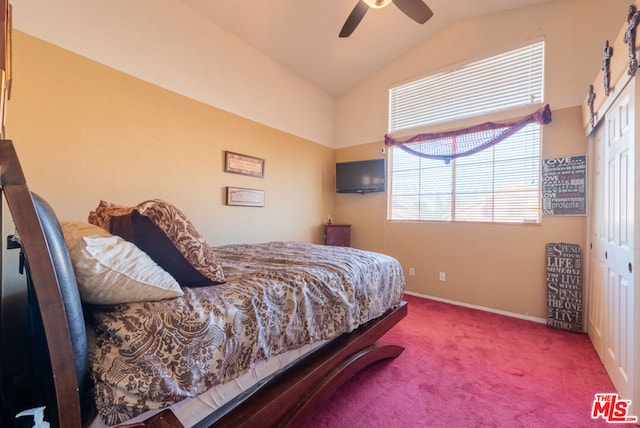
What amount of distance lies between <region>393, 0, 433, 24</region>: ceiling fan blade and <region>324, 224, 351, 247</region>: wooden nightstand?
2.81 m

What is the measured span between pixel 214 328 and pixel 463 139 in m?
3.61

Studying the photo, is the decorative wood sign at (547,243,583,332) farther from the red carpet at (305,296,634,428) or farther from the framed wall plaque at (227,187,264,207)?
the framed wall plaque at (227,187,264,207)

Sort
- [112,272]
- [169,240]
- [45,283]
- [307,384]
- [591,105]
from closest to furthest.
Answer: [45,283] → [112,272] → [169,240] → [307,384] → [591,105]

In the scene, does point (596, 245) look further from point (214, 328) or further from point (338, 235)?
point (214, 328)

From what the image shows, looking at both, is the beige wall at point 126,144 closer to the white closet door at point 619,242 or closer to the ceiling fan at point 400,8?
the ceiling fan at point 400,8

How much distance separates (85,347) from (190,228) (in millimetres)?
591

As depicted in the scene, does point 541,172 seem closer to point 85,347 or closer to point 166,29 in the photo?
point 85,347

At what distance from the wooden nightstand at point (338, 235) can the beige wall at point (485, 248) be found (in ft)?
0.98

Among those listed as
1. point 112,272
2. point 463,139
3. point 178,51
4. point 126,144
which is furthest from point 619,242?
point 178,51

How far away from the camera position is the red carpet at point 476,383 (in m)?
1.55

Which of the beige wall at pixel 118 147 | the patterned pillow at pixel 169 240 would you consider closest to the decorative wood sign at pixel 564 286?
the beige wall at pixel 118 147

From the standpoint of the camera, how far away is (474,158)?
347 cm

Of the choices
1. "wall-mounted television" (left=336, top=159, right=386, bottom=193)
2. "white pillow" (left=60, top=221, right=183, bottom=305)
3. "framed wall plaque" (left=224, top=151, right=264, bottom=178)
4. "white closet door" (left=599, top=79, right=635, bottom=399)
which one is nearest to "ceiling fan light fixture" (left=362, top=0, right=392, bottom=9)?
"white closet door" (left=599, top=79, right=635, bottom=399)

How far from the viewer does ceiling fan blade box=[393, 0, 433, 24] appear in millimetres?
2324
